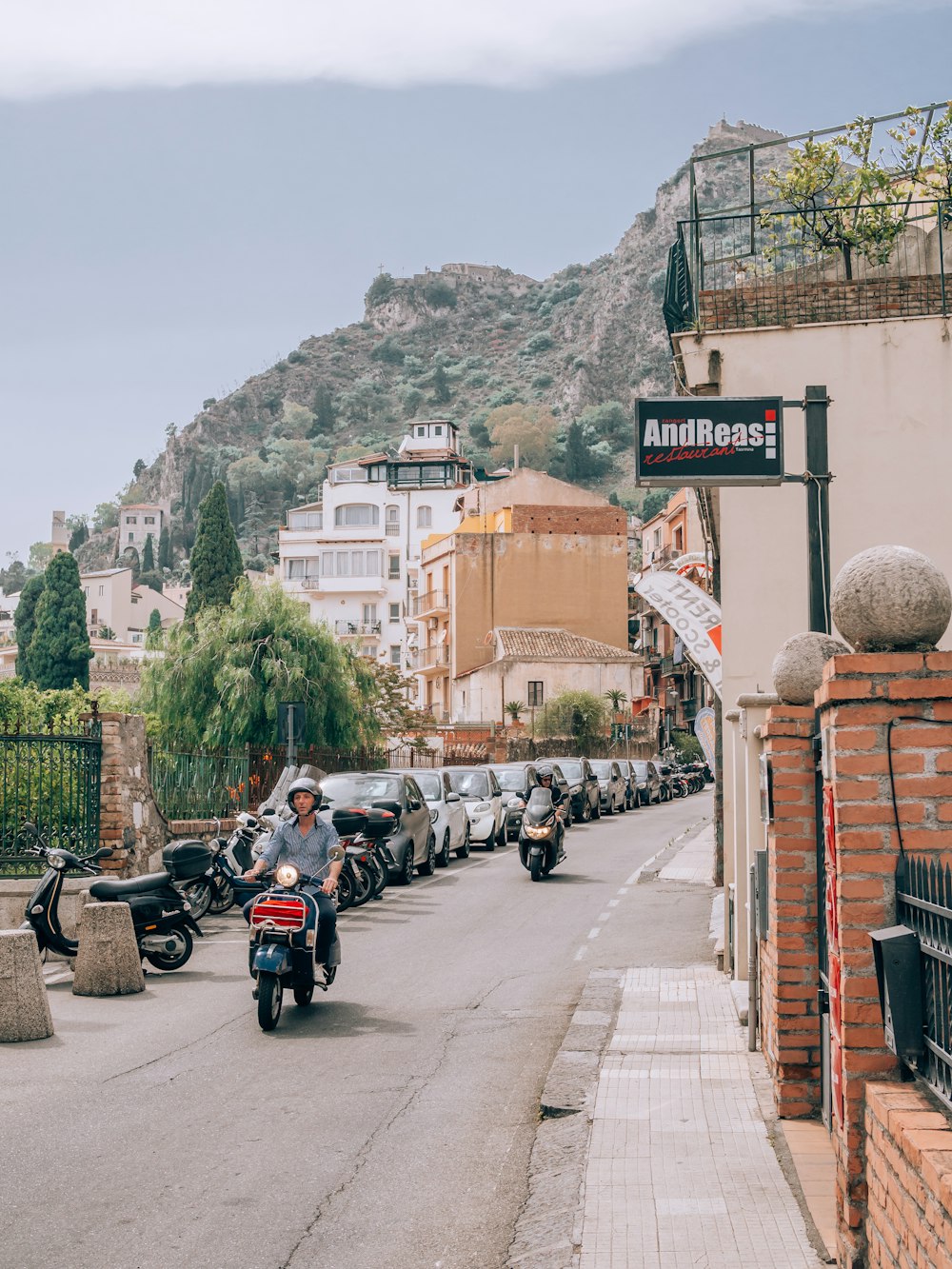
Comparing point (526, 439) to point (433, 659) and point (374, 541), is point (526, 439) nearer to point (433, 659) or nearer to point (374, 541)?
point (374, 541)

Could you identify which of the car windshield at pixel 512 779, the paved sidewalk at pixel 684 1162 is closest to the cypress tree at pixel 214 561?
the car windshield at pixel 512 779

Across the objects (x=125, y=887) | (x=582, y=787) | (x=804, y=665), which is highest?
(x=804, y=665)

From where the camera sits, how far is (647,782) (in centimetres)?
4803

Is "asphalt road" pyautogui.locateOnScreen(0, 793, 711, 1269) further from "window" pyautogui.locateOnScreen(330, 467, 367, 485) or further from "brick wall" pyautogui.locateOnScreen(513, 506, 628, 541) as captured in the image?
"window" pyautogui.locateOnScreen(330, 467, 367, 485)

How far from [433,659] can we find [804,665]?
72973mm

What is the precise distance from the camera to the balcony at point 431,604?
77.4m

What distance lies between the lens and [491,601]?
74062 millimetres

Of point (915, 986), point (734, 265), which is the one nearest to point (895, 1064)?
point (915, 986)

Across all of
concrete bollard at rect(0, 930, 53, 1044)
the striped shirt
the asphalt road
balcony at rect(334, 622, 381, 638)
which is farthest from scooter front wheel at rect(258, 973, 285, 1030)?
balcony at rect(334, 622, 381, 638)

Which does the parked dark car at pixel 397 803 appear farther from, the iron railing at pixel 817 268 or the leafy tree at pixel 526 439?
the leafy tree at pixel 526 439

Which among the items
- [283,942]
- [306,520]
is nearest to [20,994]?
[283,942]

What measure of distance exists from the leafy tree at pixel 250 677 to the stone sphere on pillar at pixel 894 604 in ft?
96.3

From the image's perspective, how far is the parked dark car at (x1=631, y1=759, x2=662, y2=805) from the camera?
4700cm

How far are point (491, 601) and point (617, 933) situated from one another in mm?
58552
